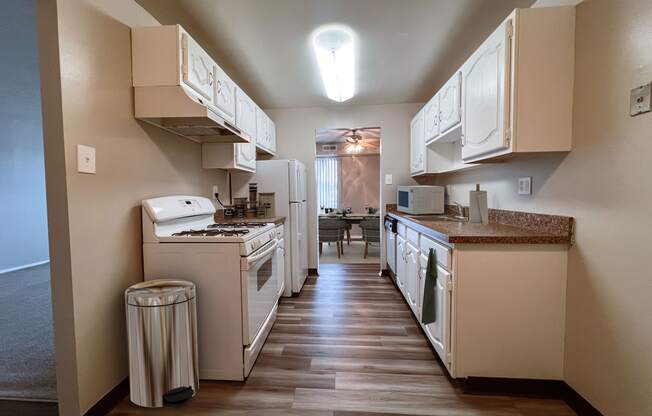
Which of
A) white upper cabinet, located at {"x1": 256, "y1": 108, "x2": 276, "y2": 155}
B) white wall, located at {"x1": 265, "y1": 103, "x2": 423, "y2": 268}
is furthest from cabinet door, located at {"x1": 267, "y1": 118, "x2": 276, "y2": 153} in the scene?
white wall, located at {"x1": 265, "y1": 103, "x2": 423, "y2": 268}

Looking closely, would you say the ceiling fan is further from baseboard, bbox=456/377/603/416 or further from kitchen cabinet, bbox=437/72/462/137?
baseboard, bbox=456/377/603/416

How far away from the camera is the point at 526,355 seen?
1.49 m

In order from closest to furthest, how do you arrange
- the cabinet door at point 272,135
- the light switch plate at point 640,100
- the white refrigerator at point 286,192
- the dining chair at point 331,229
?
the light switch plate at point 640,100 → the white refrigerator at point 286,192 → the cabinet door at point 272,135 → the dining chair at point 331,229

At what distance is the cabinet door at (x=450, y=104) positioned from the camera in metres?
2.12

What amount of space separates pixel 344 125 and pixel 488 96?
235 cm

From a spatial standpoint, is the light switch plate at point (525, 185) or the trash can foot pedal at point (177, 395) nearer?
the trash can foot pedal at point (177, 395)

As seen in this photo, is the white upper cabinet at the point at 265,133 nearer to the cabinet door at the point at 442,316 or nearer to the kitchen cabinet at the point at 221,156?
the kitchen cabinet at the point at 221,156

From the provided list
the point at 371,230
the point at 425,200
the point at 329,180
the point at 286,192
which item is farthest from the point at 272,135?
the point at 329,180

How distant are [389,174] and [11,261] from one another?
5549mm

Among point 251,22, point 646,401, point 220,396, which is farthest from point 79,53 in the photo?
point 646,401

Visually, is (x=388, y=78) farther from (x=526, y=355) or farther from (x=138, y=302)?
(x=138, y=302)

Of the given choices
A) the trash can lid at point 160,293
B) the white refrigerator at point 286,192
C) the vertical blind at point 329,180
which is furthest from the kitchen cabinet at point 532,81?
the vertical blind at point 329,180

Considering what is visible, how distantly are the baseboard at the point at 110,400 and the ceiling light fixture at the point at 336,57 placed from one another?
268 centimetres

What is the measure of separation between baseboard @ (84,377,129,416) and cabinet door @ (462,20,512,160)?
2566mm
